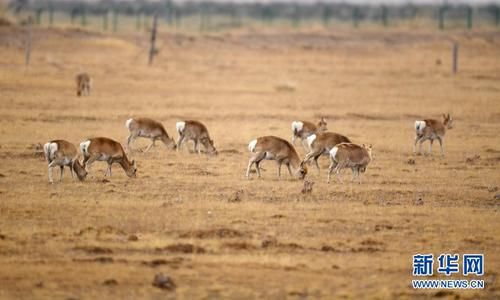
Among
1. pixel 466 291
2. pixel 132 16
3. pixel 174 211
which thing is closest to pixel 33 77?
pixel 174 211

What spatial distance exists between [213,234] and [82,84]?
79.7ft

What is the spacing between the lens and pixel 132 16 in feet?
326

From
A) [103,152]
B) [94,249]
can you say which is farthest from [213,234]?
[103,152]

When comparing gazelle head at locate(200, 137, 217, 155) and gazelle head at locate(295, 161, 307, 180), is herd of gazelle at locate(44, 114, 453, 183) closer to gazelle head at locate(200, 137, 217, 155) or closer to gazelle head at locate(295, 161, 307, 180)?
gazelle head at locate(295, 161, 307, 180)

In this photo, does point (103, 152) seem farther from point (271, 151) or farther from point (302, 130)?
point (302, 130)

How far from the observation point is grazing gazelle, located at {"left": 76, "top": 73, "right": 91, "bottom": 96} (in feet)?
130

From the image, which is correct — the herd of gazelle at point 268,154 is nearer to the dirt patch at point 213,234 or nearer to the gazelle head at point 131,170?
the gazelle head at point 131,170

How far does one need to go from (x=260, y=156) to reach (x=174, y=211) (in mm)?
4517

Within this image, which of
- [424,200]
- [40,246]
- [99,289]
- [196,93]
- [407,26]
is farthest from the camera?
[407,26]

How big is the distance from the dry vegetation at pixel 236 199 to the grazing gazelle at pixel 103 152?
0.37 m

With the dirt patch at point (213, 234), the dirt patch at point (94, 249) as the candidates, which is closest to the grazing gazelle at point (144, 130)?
the dirt patch at point (213, 234)

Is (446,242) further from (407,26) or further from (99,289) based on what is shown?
(407,26)

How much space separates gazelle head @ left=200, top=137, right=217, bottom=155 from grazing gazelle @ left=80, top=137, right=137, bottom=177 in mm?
4998

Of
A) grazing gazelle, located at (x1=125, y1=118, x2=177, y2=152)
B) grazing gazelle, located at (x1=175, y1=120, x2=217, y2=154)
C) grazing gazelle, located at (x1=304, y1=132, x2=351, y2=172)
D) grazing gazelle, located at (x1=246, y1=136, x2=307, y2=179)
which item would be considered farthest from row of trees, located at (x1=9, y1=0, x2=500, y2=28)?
grazing gazelle, located at (x1=246, y1=136, x2=307, y2=179)
